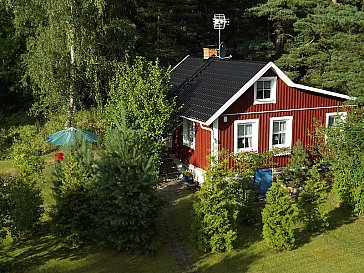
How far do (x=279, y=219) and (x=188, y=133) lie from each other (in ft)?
25.3

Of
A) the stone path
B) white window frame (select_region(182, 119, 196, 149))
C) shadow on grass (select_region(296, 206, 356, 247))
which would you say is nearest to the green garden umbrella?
white window frame (select_region(182, 119, 196, 149))

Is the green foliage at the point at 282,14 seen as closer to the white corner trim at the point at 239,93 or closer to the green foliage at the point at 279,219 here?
the white corner trim at the point at 239,93

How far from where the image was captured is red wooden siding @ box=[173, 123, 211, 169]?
19341 millimetres

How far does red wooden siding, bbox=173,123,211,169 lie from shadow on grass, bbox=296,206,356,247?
509 centimetres

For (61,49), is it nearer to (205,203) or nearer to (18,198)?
(18,198)

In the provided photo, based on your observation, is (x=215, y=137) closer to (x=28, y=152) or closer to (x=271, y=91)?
(x=271, y=91)

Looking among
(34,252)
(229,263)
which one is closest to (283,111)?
(229,263)

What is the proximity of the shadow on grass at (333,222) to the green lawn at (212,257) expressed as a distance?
7cm

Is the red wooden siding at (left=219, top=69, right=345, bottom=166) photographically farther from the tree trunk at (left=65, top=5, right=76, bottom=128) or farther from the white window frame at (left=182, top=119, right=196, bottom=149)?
the tree trunk at (left=65, top=5, right=76, bottom=128)

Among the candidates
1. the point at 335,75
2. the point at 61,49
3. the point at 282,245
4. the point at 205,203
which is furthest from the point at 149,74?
the point at 335,75

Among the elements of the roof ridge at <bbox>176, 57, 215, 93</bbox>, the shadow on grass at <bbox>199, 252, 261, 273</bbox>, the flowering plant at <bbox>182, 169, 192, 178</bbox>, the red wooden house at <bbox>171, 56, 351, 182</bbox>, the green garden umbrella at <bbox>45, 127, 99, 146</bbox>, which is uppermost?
the roof ridge at <bbox>176, 57, 215, 93</bbox>

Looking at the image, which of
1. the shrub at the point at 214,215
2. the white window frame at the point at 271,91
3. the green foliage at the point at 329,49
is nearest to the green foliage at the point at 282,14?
the green foliage at the point at 329,49

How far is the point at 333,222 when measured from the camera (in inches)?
656

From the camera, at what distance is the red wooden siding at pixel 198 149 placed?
63.5 feet
